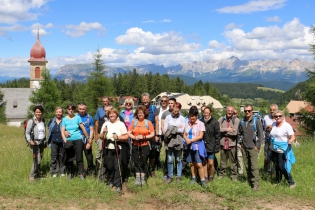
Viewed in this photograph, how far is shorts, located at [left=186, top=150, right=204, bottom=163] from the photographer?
713 centimetres

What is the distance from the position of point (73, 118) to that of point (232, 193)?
13.4 feet

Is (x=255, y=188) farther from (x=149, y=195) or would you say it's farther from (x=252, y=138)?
(x=149, y=195)

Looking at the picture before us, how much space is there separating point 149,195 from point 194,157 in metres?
1.38

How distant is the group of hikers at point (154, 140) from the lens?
7012 millimetres

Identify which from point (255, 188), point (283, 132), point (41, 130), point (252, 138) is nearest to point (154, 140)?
point (252, 138)

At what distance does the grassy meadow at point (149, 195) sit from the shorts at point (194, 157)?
580 millimetres

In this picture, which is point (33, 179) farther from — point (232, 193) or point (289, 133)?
point (289, 133)

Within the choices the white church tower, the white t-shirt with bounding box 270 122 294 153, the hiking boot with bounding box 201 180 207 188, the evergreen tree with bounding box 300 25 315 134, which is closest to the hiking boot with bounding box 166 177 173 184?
the hiking boot with bounding box 201 180 207 188

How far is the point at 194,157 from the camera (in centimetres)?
718

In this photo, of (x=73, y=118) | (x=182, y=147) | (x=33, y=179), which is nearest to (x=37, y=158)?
(x=33, y=179)

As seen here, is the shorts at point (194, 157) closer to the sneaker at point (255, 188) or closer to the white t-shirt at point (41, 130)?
the sneaker at point (255, 188)

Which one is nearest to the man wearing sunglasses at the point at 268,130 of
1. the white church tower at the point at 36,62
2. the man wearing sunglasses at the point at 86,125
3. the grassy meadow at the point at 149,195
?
the grassy meadow at the point at 149,195

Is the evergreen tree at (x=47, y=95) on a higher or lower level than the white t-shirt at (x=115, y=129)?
higher

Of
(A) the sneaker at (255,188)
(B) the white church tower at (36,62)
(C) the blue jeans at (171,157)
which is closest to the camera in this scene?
(A) the sneaker at (255,188)
